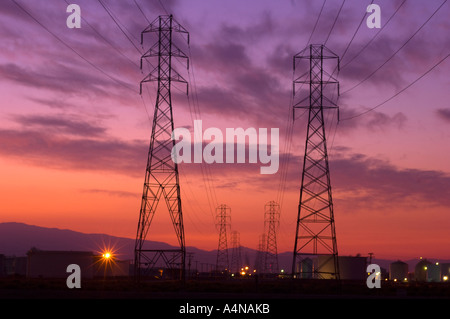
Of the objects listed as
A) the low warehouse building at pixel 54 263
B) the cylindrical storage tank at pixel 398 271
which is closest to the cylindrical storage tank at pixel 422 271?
the cylindrical storage tank at pixel 398 271

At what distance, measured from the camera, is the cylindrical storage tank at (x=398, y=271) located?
189375 mm

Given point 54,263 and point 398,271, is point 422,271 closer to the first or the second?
point 398,271

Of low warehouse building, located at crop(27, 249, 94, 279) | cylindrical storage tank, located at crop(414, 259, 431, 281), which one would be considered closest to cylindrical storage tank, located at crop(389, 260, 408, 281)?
cylindrical storage tank, located at crop(414, 259, 431, 281)

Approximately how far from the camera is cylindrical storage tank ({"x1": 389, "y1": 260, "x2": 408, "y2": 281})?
18938 cm

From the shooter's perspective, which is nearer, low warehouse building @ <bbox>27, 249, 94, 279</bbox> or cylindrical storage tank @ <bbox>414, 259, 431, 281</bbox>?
low warehouse building @ <bbox>27, 249, 94, 279</bbox>

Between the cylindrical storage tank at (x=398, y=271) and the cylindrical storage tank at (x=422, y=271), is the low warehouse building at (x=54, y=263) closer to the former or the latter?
the cylindrical storage tank at (x=398, y=271)

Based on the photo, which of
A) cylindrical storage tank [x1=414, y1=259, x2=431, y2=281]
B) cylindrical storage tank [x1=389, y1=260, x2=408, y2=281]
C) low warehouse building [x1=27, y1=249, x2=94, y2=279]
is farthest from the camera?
cylindrical storage tank [x1=414, y1=259, x2=431, y2=281]

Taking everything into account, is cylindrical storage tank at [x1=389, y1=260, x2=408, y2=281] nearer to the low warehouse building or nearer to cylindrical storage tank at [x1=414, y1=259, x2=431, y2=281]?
cylindrical storage tank at [x1=414, y1=259, x2=431, y2=281]

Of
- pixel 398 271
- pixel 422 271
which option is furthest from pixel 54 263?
pixel 422 271

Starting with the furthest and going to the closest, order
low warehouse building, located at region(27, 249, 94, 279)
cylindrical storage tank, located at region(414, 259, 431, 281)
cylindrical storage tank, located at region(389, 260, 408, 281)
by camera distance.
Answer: cylindrical storage tank, located at region(414, 259, 431, 281) → cylindrical storage tank, located at region(389, 260, 408, 281) → low warehouse building, located at region(27, 249, 94, 279)
